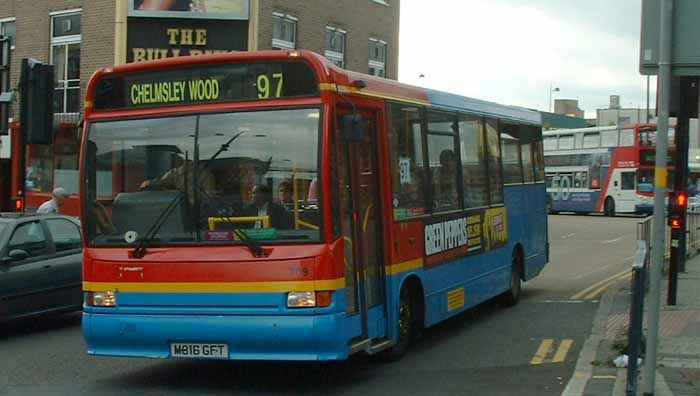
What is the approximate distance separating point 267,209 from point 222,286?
733mm

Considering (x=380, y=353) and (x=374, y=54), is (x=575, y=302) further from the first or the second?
(x=374, y=54)

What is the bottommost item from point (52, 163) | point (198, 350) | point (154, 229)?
point (198, 350)

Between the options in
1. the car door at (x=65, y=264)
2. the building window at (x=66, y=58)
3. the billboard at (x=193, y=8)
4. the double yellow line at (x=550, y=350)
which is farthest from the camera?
the building window at (x=66, y=58)

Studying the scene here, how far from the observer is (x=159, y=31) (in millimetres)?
23109

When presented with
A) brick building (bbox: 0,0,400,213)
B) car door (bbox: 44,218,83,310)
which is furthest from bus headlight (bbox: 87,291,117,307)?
brick building (bbox: 0,0,400,213)

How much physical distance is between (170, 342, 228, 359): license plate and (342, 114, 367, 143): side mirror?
6.58 ft

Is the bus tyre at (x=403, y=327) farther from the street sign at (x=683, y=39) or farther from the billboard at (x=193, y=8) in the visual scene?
the billboard at (x=193, y=8)

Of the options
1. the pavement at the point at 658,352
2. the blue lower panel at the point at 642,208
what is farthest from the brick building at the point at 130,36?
the blue lower panel at the point at 642,208

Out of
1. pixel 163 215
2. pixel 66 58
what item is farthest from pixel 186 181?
pixel 66 58

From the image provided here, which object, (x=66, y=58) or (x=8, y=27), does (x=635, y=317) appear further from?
(x=8, y=27)

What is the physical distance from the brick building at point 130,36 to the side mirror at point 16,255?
11947 millimetres

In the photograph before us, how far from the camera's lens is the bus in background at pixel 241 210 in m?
7.84

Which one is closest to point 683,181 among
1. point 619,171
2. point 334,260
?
point 334,260

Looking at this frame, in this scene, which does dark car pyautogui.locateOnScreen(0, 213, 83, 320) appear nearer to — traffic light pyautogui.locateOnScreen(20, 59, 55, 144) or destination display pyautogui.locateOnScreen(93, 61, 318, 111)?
traffic light pyautogui.locateOnScreen(20, 59, 55, 144)
